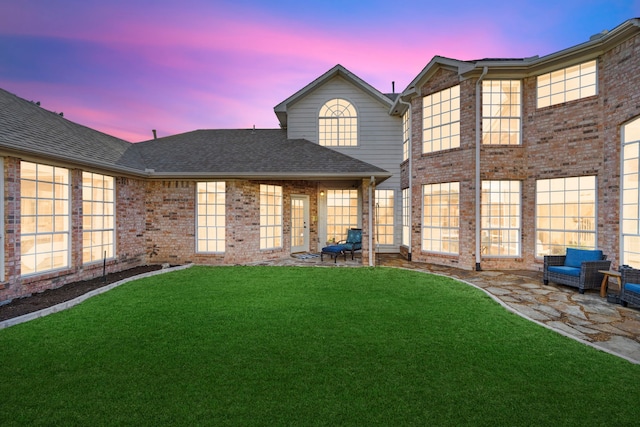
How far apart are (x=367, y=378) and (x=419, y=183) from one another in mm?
8952

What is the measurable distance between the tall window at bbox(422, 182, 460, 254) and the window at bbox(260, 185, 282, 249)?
537 cm

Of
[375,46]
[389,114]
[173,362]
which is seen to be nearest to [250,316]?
[173,362]

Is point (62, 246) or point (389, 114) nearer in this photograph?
point (62, 246)

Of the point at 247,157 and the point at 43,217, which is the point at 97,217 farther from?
the point at 247,157

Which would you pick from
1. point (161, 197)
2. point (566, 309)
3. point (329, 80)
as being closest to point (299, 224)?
point (161, 197)

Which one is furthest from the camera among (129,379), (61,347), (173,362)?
(61,347)

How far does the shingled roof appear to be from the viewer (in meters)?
7.00

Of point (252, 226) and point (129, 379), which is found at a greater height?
point (252, 226)

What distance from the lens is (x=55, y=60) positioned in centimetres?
1558

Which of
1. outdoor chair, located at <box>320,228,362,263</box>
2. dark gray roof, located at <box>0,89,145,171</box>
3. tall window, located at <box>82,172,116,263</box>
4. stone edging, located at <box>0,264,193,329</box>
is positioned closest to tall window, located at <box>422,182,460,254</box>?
outdoor chair, located at <box>320,228,362,263</box>

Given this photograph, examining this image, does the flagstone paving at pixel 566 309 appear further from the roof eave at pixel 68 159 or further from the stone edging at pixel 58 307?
the roof eave at pixel 68 159

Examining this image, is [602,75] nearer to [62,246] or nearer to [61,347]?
[61,347]

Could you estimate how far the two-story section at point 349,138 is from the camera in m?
13.0

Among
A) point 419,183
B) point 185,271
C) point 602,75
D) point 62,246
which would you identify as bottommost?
point 185,271
